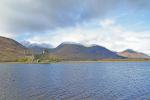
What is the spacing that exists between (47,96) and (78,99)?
757cm

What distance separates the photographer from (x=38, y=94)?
57156 millimetres

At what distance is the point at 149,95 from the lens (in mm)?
55312

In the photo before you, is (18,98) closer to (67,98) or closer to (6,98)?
(6,98)

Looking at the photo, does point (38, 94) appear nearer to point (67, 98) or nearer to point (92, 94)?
point (67, 98)

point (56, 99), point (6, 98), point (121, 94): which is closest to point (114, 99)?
point (121, 94)

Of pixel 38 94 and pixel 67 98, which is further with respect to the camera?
pixel 38 94

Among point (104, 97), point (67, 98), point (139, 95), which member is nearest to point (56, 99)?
point (67, 98)

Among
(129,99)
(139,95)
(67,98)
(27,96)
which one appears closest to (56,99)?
(67,98)

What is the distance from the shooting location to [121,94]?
188ft

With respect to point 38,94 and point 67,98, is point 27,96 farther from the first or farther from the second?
point 67,98

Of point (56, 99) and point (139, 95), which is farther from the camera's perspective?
point (139, 95)

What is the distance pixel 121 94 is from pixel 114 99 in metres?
6.84

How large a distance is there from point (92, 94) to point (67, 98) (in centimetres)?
740

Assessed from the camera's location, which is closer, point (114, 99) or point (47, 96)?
point (114, 99)
